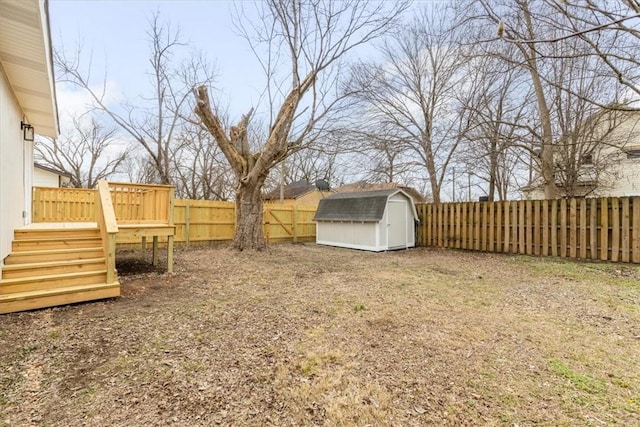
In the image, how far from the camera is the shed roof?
1066cm

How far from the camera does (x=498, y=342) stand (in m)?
3.19

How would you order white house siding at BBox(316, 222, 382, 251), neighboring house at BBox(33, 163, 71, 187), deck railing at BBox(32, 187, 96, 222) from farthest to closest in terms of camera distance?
neighboring house at BBox(33, 163, 71, 187) < white house siding at BBox(316, 222, 382, 251) < deck railing at BBox(32, 187, 96, 222)

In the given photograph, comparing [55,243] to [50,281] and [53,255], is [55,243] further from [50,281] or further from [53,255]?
[50,281]

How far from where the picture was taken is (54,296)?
161 inches

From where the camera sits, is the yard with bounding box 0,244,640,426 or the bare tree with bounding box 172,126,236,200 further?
the bare tree with bounding box 172,126,236,200

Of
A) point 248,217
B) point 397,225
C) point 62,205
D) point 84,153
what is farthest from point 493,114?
point 84,153

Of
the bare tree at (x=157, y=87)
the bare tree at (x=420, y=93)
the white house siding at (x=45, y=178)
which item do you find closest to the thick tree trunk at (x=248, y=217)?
the bare tree at (x=157, y=87)

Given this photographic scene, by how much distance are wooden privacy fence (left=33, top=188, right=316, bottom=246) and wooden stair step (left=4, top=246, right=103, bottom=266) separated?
1.76 ft

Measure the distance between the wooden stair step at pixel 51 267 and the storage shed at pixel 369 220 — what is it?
794cm

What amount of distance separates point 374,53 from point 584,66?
7470 millimetres

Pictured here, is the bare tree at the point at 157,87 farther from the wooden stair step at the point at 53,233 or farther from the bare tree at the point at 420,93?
the bare tree at the point at 420,93

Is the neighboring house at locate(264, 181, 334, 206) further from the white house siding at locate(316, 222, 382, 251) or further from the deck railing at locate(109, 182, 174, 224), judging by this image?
the deck railing at locate(109, 182, 174, 224)

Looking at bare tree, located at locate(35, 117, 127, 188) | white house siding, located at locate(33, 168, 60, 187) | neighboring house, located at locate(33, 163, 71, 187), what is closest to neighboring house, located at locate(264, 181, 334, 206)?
bare tree, located at locate(35, 117, 127, 188)

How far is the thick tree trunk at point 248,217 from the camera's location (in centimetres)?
931
